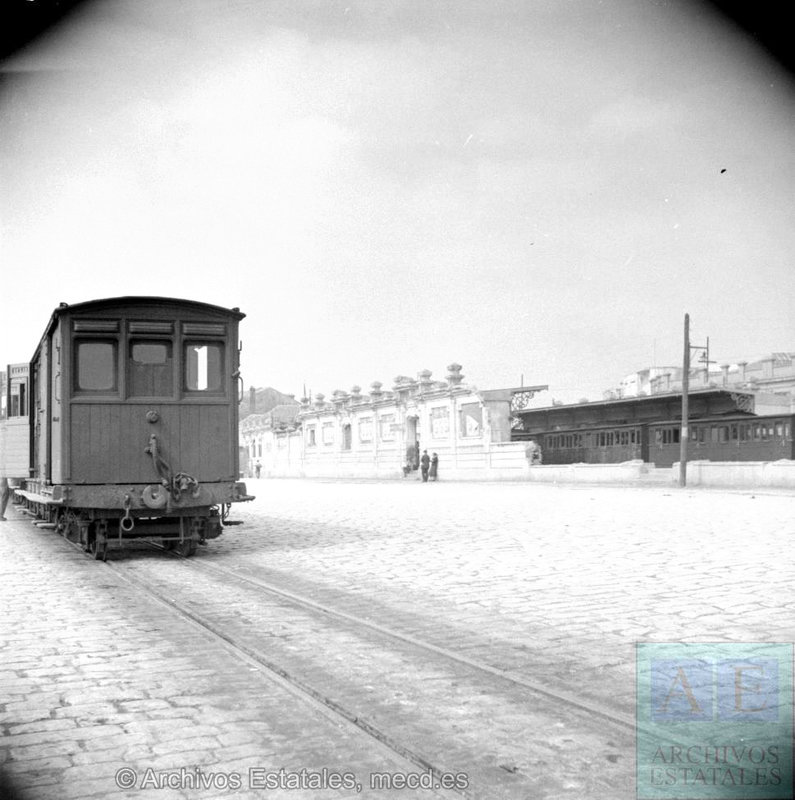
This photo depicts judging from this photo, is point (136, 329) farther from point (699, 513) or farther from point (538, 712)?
point (699, 513)

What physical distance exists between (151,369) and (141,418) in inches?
27.1

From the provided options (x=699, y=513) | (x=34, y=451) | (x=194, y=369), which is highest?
(x=194, y=369)

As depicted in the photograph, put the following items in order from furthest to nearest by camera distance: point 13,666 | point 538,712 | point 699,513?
point 699,513
point 13,666
point 538,712

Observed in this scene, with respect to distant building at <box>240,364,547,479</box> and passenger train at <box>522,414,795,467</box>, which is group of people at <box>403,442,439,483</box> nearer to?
distant building at <box>240,364,547,479</box>

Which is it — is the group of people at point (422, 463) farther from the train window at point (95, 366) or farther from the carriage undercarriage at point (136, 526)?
the train window at point (95, 366)

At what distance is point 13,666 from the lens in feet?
17.4

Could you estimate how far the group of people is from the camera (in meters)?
42.0

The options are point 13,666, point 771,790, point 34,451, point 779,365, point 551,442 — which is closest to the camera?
point 771,790

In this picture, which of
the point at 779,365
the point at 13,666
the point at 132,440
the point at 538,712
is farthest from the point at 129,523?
the point at 779,365

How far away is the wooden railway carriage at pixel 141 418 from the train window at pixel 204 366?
0.01 metres

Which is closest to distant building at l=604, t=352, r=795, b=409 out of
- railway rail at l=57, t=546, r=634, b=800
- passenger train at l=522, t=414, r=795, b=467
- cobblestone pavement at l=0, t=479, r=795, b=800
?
passenger train at l=522, t=414, r=795, b=467

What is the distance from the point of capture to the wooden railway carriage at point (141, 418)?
10.8 meters

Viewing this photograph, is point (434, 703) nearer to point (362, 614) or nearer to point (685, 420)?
point (362, 614)

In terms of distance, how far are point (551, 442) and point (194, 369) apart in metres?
39.1
